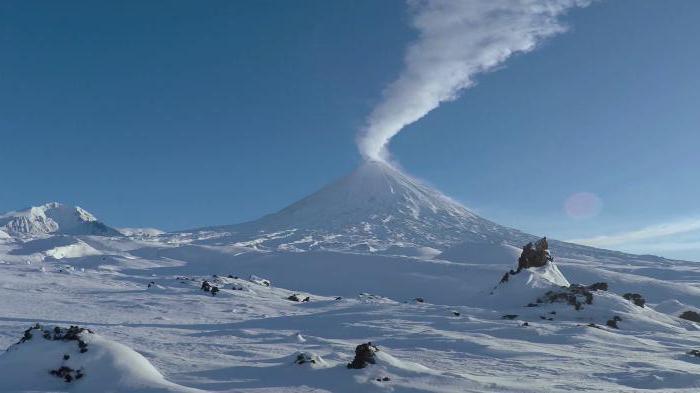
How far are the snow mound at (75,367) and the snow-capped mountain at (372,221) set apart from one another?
8576 cm

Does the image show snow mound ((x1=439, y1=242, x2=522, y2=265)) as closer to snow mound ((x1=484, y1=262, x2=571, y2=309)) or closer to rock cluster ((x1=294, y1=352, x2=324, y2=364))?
snow mound ((x1=484, y1=262, x2=571, y2=309))

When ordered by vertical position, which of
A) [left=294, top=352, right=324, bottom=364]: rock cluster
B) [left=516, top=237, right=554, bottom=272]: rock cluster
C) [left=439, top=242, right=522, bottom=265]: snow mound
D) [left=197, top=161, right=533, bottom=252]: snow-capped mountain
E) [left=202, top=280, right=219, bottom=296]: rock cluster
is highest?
[left=197, top=161, right=533, bottom=252]: snow-capped mountain

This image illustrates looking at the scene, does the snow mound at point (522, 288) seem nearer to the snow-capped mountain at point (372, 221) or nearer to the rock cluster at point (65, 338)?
the rock cluster at point (65, 338)

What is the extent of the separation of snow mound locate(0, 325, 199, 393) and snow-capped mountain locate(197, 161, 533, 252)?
3376 inches

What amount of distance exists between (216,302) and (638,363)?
24225 millimetres

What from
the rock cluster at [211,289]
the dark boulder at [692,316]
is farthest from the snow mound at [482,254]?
the rock cluster at [211,289]

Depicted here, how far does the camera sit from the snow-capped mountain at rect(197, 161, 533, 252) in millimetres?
115950

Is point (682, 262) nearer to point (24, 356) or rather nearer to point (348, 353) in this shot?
point (348, 353)

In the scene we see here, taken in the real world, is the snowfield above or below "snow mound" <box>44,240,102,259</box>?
below

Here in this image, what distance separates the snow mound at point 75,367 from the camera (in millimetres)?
10609

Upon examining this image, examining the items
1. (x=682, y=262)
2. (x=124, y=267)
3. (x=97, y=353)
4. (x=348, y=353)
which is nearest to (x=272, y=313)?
(x=348, y=353)

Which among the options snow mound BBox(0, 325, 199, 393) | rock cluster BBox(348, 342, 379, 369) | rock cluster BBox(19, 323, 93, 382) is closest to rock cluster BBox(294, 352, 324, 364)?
rock cluster BBox(348, 342, 379, 369)

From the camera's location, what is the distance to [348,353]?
1616cm

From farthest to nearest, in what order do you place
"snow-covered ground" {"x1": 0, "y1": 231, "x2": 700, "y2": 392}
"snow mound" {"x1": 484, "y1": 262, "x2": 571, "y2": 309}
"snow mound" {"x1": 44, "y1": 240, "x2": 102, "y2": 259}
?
"snow mound" {"x1": 44, "y1": 240, "x2": 102, "y2": 259} < "snow mound" {"x1": 484, "y1": 262, "x2": 571, "y2": 309} < "snow-covered ground" {"x1": 0, "y1": 231, "x2": 700, "y2": 392}
